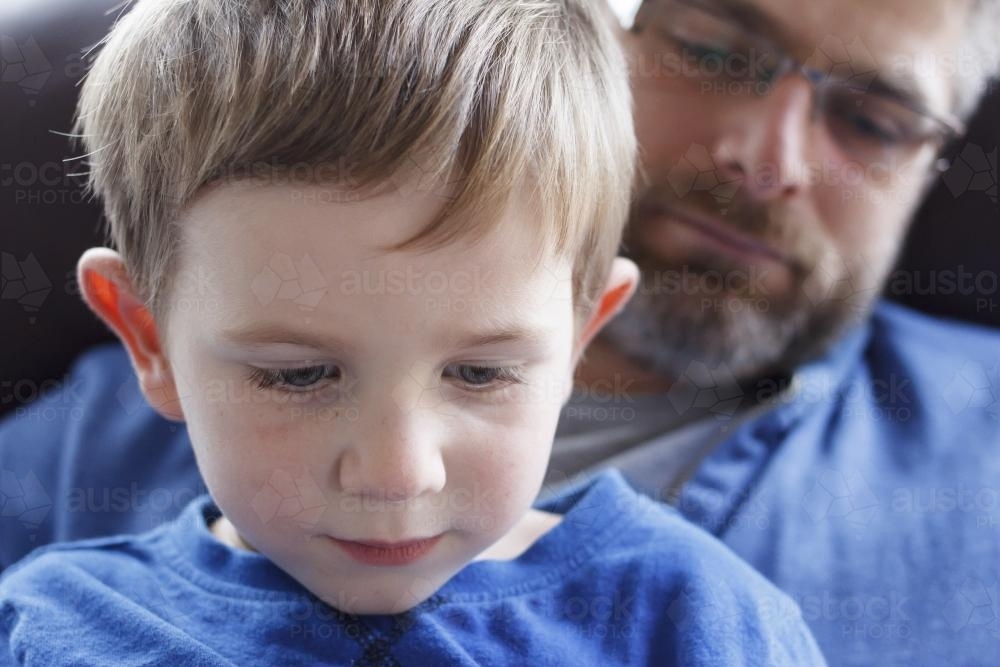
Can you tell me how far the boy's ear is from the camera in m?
0.76

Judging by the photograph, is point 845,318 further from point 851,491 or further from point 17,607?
point 17,607

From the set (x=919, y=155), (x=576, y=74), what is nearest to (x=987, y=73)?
(x=919, y=155)

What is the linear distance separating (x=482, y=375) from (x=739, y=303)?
639 millimetres

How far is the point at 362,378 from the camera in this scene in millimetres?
631

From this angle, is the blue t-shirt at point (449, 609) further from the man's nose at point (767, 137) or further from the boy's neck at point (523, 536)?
the man's nose at point (767, 137)

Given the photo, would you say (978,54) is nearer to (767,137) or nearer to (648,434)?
(767,137)

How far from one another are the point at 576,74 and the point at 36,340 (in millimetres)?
844

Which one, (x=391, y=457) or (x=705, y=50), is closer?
(x=391, y=457)

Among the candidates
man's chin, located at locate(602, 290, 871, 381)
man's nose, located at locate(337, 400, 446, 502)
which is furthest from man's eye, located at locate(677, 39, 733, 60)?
man's nose, located at locate(337, 400, 446, 502)

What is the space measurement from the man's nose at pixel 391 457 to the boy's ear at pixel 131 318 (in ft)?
0.62

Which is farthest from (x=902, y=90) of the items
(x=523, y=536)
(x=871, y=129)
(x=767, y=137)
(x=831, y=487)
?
(x=523, y=536)

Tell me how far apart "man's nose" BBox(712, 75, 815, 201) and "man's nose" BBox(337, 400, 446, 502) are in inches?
25.1

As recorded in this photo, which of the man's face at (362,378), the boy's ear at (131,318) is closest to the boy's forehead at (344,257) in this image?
the man's face at (362,378)

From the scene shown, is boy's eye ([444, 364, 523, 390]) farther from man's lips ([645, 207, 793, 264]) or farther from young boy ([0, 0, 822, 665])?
man's lips ([645, 207, 793, 264])
